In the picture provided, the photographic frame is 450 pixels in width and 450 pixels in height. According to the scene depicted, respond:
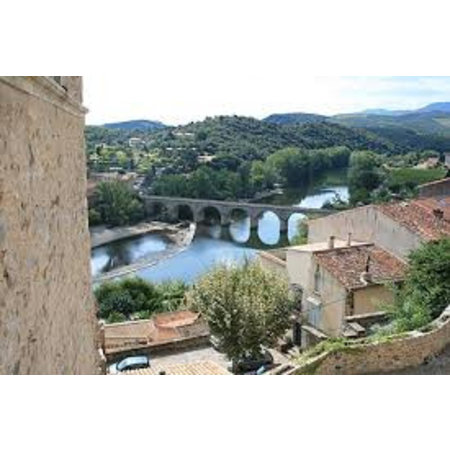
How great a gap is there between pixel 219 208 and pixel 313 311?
22858mm

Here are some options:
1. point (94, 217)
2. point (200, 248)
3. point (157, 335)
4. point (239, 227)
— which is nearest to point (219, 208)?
point (239, 227)

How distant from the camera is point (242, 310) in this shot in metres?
8.10

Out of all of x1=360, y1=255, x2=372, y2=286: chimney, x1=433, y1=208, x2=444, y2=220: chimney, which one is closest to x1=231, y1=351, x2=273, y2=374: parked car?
x1=360, y1=255, x2=372, y2=286: chimney

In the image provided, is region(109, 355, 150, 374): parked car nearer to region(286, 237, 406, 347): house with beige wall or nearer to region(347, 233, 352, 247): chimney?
region(286, 237, 406, 347): house with beige wall

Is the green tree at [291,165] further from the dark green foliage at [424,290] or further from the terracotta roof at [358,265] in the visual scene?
the dark green foliage at [424,290]

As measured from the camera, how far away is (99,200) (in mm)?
29875

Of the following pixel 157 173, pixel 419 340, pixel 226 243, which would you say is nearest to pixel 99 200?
pixel 226 243

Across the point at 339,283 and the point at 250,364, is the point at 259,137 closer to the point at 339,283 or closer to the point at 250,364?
the point at 339,283

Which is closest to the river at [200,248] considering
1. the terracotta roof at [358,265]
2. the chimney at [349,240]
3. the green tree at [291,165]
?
the green tree at [291,165]

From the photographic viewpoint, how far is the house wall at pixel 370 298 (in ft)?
27.5

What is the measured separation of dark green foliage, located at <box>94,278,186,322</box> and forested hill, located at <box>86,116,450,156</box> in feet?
94.0

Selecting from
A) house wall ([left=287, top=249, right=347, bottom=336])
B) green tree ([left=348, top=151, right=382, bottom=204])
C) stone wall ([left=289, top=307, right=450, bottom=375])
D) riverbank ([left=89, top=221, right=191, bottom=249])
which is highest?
stone wall ([left=289, top=307, right=450, bottom=375])

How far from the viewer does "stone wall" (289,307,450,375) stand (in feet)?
13.2

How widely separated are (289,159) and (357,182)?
990 cm
